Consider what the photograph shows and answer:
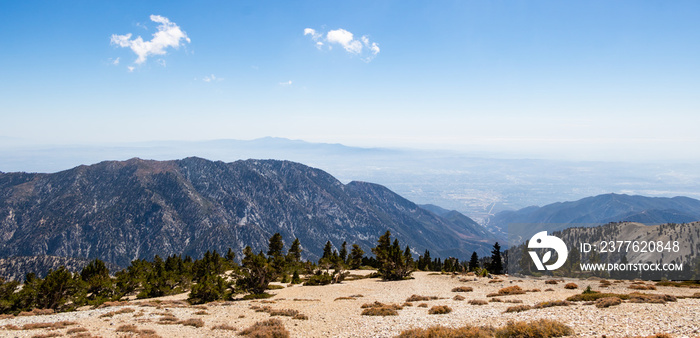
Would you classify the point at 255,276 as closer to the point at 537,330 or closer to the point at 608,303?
the point at 537,330

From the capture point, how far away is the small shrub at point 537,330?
62.0 feet

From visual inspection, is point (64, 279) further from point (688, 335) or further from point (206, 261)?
point (688, 335)

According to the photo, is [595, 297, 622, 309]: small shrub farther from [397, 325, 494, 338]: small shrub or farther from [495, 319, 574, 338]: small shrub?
[397, 325, 494, 338]: small shrub

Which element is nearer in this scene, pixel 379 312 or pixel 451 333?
pixel 451 333

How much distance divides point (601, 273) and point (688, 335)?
364 feet

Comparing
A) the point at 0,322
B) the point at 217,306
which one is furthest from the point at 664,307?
the point at 0,322

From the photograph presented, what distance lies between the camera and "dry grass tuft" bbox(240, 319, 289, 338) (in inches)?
915

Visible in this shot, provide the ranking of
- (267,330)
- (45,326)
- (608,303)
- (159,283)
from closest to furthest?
(267,330) → (608,303) → (45,326) → (159,283)

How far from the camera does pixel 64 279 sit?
157 ft

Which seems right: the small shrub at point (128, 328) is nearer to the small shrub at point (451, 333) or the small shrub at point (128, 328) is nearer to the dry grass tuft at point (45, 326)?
the dry grass tuft at point (45, 326)

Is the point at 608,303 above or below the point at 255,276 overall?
above

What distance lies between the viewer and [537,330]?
750 inches

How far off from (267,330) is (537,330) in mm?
17385

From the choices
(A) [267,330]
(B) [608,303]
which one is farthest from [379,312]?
(B) [608,303]
